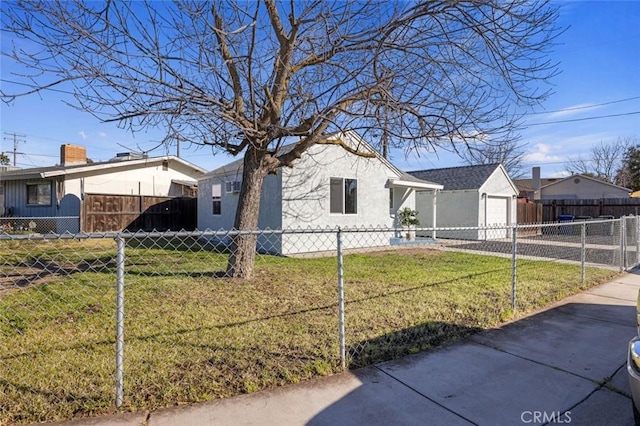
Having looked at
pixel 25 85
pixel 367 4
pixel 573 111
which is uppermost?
pixel 573 111

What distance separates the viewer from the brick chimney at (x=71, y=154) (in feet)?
64.6

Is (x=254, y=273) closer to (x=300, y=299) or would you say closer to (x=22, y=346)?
(x=300, y=299)

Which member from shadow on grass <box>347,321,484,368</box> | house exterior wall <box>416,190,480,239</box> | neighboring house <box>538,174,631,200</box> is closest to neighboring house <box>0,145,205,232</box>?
house exterior wall <box>416,190,480,239</box>

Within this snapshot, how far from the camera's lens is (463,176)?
1928 centimetres

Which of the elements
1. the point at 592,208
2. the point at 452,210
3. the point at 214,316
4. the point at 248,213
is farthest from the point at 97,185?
the point at 592,208

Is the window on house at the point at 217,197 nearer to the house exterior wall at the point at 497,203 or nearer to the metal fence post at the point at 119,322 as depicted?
the metal fence post at the point at 119,322

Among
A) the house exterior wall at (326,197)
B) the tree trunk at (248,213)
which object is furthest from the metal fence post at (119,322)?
the house exterior wall at (326,197)

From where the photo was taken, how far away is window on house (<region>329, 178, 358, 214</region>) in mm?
12391

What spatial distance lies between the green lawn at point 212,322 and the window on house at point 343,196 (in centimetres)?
374

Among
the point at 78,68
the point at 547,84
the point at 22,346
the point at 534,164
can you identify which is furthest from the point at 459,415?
the point at 534,164

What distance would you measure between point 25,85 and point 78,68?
0.67 m

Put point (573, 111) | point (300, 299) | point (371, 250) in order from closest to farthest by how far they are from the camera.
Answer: point (300, 299) → point (371, 250) → point (573, 111)

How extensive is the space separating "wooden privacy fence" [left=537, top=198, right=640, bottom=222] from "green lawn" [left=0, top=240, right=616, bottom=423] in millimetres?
18726

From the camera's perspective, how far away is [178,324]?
15.2 ft
